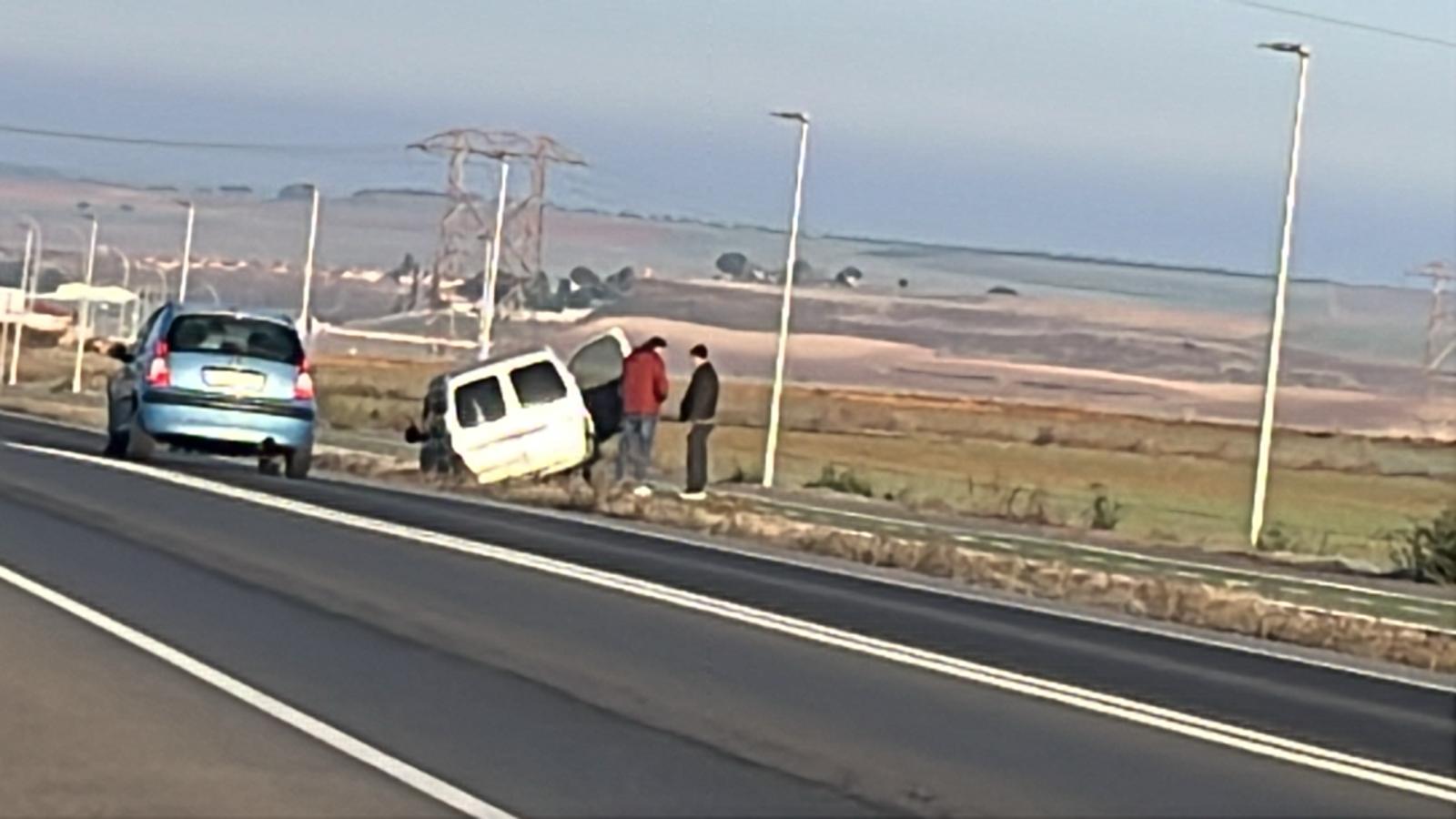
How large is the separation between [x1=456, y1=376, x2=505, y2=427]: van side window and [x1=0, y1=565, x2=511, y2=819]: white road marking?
16.4 meters

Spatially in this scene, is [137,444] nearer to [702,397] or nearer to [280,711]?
[702,397]

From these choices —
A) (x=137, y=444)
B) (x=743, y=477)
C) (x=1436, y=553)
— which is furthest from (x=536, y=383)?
(x=743, y=477)

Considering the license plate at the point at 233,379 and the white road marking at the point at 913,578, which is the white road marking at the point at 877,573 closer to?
the white road marking at the point at 913,578

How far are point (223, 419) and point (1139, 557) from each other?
10548 mm

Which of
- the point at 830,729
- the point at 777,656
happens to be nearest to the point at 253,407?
the point at 777,656

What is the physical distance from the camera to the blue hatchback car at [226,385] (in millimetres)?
31141

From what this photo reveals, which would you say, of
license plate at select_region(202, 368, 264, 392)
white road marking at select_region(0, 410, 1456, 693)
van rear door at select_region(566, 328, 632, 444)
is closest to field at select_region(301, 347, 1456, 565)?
van rear door at select_region(566, 328, 632, 444)

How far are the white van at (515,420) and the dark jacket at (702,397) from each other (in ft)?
3.86

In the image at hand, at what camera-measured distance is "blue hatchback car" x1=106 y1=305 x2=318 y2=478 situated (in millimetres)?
31141

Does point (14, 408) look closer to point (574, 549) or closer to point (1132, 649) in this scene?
point (574, 549)

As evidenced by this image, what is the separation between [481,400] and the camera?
3594 centimetres

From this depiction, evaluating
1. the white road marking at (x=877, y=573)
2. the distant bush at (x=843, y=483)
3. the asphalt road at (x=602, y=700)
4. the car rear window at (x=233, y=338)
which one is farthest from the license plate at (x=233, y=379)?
the distant bush at (x=843, y=483)

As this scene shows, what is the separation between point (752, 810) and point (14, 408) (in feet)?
196

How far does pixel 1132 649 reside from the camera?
A: 1889 centimetres
